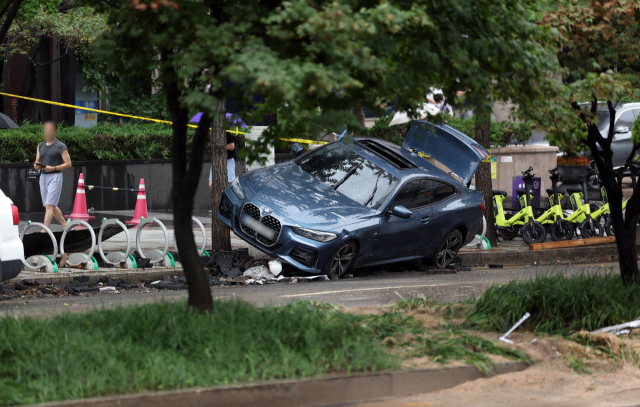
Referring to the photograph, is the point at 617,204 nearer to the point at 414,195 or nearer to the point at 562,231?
the point at 414,195

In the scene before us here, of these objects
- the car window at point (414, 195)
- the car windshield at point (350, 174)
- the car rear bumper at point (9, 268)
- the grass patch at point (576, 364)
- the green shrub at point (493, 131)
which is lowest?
the grass patch at point (576, 364)

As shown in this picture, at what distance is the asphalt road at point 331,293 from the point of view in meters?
8.12

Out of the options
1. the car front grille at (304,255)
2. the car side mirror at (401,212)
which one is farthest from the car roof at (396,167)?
the car front grille at (304,255)

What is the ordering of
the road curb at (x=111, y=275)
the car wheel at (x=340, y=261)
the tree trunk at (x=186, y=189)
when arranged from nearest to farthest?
the tree trunk at (x=186, y=189), the road curb at (x=111, y=275), the car wheel at (x=340, y=261)

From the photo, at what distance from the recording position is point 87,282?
9.91 metres

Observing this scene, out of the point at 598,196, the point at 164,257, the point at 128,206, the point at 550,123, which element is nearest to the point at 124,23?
the point at 550,123

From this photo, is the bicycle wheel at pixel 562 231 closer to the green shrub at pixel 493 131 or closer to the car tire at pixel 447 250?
the car tire at pixel 447 250

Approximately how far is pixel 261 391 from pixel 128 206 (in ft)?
47.5

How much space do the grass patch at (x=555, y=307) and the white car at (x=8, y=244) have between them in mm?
4700

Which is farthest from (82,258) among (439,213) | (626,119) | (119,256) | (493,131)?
(626,119)

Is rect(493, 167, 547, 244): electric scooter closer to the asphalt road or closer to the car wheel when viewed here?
the asphalt road

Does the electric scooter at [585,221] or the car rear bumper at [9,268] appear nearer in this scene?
the car rear bumper at [9,268]

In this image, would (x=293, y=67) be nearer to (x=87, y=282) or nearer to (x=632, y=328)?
(x=632, y=328)

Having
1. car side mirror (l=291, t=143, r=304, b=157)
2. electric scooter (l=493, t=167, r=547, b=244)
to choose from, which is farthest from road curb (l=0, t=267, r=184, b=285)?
electric scooter (l=493, t=167, r=547, b=244)
